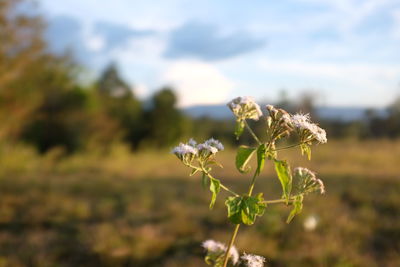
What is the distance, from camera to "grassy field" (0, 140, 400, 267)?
4203 mm

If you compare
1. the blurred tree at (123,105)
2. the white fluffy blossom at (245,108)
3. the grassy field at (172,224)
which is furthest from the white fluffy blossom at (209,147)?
the blurred tree at (123,105)

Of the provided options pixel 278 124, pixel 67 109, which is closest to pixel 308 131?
pixel 278 124

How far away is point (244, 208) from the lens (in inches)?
40.5

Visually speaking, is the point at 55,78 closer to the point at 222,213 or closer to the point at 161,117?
the point at 161,117

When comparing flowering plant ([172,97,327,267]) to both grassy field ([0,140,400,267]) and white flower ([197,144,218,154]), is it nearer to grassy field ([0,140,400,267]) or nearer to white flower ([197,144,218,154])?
white flower ([197,144,218,154])

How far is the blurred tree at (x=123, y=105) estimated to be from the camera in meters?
18.3

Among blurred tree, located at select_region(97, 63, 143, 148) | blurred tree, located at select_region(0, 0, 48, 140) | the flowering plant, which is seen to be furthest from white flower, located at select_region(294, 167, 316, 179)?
blurred tree, located at select_region(97, 63, 143, 148)

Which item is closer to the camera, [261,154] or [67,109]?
[261,154]

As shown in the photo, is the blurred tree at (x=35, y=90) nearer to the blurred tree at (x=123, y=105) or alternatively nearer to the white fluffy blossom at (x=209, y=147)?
the blurred tree at (x=123, y=105)

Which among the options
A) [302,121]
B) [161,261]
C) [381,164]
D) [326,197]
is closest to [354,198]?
[326,197]

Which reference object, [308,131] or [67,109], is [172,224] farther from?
[67,109]

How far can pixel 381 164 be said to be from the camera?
412 inches

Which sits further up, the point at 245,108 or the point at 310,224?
the point at 245,108

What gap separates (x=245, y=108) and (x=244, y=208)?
0.31 metres
